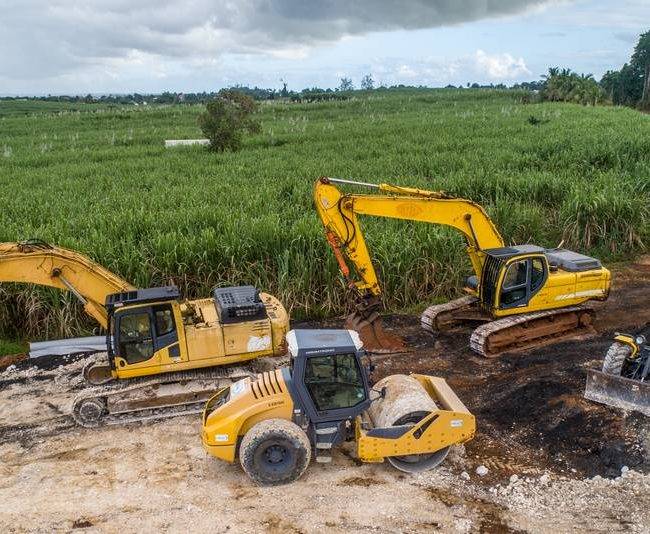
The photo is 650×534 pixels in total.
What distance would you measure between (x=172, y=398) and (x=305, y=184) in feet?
32.9

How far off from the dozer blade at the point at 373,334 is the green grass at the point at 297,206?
180cm

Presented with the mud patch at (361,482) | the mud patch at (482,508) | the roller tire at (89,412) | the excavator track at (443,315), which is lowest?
the mud patch at (482,508)

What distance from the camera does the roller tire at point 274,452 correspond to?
7355mm

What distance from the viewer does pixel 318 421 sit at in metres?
7.68

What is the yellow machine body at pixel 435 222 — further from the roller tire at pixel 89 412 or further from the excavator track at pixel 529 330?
the roller tire at pixel 89 412

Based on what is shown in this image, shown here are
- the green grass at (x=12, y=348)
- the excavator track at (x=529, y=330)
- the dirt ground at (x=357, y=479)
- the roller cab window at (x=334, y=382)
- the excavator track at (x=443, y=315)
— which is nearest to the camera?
the dirt ground at (x=357, y=479)

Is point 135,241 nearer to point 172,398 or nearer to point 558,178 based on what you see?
point 172,398

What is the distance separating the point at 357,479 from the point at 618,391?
3.99 metres

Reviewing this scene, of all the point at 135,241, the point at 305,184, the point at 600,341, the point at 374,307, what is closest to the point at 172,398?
the point at 374,307

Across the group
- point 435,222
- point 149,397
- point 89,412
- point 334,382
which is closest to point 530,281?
point 435,222

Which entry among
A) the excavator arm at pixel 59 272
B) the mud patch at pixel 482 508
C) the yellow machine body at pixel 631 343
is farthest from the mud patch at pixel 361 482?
the excavator arm at pixel 59 272

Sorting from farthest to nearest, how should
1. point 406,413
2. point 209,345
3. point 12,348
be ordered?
1. point 12,348
2. point 209,345
3. point 406,413

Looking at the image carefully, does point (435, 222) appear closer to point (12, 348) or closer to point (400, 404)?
point (400, 404)

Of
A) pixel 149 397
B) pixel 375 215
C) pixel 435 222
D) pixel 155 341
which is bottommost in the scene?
pixel 149 397
